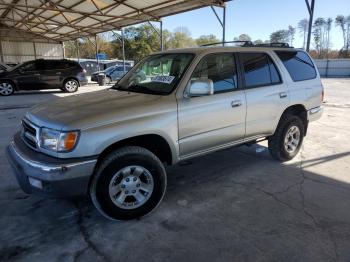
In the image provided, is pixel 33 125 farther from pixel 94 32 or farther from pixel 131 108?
pixel 94 32

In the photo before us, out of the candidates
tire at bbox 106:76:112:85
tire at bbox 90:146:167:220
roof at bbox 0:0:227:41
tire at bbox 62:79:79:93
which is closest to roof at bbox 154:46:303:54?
tire at bbox 90:146:167:220

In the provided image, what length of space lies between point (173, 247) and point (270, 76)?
298 centimetres

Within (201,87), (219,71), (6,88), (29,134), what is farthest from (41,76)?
(201,87)

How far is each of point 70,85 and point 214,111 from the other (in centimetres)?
1442

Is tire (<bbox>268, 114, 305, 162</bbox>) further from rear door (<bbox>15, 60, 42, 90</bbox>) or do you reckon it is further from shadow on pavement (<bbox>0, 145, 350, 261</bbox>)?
rear door (<bbox>15, 60, 42, 90</bbox>)

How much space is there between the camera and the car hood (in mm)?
3078

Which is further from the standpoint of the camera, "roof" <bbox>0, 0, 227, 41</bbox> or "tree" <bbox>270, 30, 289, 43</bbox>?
"tree" <bbox>270, 30, 289, 43</bbox>

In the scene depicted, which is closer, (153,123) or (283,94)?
(153,123)

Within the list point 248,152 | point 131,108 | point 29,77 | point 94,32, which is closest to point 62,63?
point 29,77

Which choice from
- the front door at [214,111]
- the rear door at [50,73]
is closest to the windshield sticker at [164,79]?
the front door at [214,111]

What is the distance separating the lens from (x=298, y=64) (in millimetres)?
5242

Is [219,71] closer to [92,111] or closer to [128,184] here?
[92,111]

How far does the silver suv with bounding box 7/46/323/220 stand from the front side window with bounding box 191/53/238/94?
13 mm

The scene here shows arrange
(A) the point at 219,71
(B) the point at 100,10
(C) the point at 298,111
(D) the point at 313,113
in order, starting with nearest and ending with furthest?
1. (A) the point at 219,71
2. (C) the point at 298,111
3. (D) the point at 313,113
4. (B) the point at 100,10
